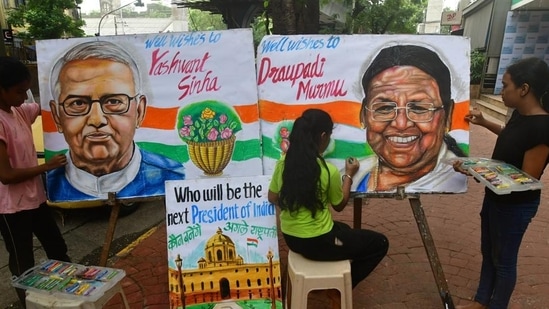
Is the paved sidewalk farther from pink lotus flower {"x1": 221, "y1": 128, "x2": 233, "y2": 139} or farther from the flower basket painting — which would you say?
pink lotus flower {"x1": 221, "y1": 128, "x2": 233, "y2": 139}

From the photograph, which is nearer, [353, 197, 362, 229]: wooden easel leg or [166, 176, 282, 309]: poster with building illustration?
[166, 176, 282, 309]: poster with building illustration

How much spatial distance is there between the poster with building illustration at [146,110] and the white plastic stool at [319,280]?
0.72 m

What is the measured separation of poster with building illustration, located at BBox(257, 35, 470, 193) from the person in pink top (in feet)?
4.54

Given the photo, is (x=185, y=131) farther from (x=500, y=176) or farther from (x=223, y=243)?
(x=500, y=176)

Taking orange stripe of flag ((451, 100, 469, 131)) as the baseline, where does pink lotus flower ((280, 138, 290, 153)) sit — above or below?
below

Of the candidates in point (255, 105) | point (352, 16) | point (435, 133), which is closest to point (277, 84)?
point (255, 105)

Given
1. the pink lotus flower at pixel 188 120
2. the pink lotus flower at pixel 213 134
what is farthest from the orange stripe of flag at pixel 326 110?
the pink lotus flower at pixel 188 120

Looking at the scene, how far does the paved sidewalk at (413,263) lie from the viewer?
9.30 ft

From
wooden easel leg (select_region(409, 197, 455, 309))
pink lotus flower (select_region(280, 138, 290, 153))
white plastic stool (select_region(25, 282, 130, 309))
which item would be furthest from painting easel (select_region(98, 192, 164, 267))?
wooden easel leg (select_region(409, 197, 455, 309))

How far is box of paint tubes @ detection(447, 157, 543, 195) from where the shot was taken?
195cm

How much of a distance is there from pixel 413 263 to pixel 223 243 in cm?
180

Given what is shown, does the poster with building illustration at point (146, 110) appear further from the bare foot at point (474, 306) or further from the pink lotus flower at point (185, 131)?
the bare foot at point (474, 306)

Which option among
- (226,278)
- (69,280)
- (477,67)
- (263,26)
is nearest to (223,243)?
(226,278)

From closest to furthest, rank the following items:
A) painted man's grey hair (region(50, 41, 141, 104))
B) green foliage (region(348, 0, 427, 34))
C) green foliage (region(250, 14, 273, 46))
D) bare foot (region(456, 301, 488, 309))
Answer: painted man's grey hair (region(50, 41, 141, 104)) → bare foot (region(456, 301, 488, 309)) → green foliage (region(250, 14, 273, 46)) → green foliage (region(348, 0, 427, 34))
